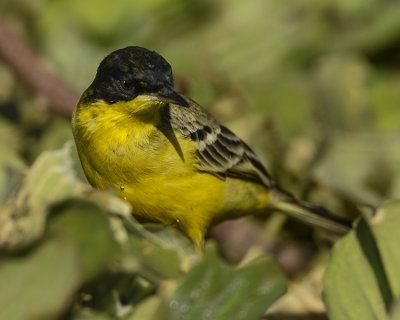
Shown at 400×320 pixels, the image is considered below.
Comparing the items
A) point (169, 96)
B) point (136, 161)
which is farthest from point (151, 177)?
point (169, 96)

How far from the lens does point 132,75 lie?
3.17m

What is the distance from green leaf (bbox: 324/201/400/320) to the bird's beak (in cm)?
94

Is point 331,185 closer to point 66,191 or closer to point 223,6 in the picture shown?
point 66,191

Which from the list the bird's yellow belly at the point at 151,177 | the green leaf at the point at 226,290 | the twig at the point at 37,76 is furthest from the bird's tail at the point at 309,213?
the green leaf at the point at 226,290

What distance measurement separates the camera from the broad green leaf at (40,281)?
1.74 meters

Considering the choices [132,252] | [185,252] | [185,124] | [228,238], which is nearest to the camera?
[132,252]

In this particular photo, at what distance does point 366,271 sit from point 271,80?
3246 mm

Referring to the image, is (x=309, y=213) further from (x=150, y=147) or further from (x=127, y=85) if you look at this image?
(x=127, y=85)

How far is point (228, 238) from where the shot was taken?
414cm

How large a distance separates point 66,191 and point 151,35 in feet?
12.7

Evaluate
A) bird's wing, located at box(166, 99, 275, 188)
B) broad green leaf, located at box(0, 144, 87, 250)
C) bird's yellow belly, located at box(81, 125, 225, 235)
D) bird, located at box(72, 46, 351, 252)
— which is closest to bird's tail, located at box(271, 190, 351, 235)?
bird's wing, located at box(166, 99, 275, 188)

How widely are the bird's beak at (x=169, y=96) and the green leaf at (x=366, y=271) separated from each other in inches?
37.1

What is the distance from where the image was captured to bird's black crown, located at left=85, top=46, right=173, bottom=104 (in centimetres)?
312

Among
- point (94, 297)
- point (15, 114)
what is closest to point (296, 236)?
point (15, 114)
